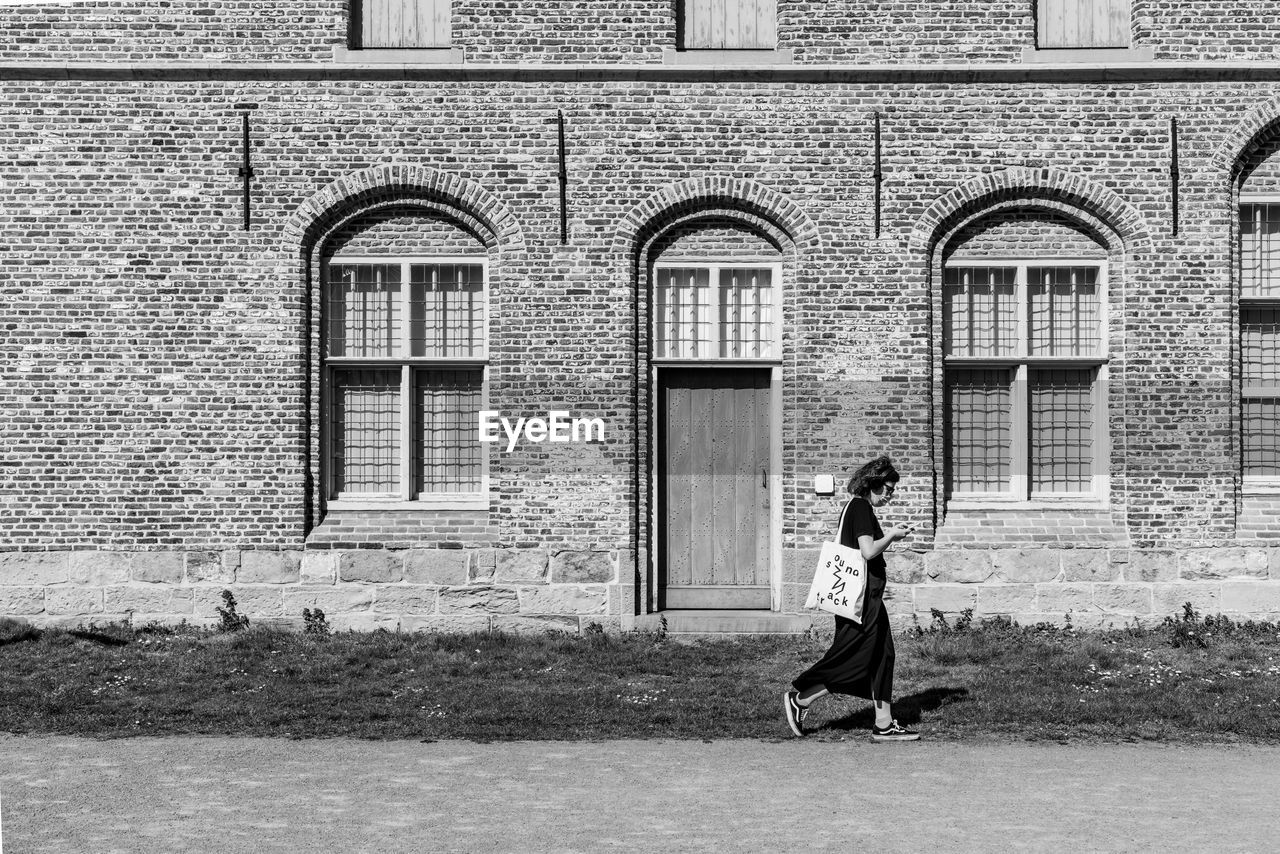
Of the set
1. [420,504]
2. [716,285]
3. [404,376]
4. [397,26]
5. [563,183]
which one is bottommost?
[420,504]

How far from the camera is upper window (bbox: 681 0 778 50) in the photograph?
12531 millimetres

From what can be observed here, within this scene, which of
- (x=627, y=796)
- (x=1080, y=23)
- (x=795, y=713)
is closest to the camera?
(x=627, y=796)

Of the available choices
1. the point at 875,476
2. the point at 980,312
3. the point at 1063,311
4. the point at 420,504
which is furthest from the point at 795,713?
the point at 1063,311

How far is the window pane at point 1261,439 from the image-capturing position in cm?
1255

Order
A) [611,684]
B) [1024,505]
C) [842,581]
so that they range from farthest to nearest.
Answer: [1024,505] < [611,684] < [842,581]

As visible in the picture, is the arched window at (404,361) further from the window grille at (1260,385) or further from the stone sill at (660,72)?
the window grille at (1260,385)

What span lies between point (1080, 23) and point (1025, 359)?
3360mm

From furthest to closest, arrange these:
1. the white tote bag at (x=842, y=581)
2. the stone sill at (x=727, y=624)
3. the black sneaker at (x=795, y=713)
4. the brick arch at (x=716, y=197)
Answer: the brick arch at (x=716, y=197), the stone sill at (x=727, y=624), the black sneaker at (x=795, y=713), the white tote bag at (x=842, y=581)

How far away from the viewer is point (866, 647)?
813cm

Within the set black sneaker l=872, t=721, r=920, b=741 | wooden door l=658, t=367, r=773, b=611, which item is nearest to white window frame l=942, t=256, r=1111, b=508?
wooden door l=658, t=367, r=773, b=611

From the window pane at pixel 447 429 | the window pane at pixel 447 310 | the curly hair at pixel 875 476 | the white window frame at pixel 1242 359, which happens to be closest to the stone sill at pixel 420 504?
the window pane at pixel 447 429

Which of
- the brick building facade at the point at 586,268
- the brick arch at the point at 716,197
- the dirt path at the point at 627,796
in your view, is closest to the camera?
the dirt path at the point at 627,796

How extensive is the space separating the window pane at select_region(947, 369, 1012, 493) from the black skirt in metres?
4.72

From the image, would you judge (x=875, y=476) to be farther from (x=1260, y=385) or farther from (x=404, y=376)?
(x=1260, y=385)
